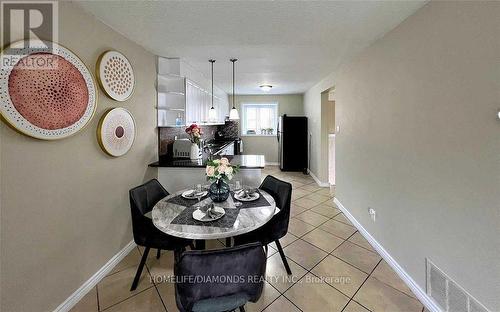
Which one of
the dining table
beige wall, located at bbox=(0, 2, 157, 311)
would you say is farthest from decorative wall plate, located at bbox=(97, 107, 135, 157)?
the dining table

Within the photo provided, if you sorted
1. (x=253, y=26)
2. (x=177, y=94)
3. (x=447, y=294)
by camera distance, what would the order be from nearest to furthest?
(x=447, y=294), (x=253, y=26), (x=177, y=94)

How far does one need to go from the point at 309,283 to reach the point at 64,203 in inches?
83.7

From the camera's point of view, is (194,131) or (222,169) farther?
(194,131)

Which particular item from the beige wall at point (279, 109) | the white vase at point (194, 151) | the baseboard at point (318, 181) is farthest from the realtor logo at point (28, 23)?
the beige wall at point (279, 109)

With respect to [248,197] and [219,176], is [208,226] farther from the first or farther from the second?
[248,197]

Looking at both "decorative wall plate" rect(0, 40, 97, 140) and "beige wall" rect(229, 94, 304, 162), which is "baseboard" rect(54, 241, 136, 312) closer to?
"decorative wall plate" rect(0, 40, 97, 140)

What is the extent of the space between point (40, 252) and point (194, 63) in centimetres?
286

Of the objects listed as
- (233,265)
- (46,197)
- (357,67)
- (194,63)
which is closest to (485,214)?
(233,265)

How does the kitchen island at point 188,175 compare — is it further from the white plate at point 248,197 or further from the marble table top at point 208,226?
the marble table top at point 208,226

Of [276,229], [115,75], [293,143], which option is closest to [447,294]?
[276,229]

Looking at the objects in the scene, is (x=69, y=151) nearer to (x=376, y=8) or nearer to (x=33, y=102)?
(x=33, y=102)

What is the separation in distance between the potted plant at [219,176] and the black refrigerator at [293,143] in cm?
451

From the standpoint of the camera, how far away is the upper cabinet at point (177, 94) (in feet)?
9.83

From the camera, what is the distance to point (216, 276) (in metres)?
1.07
